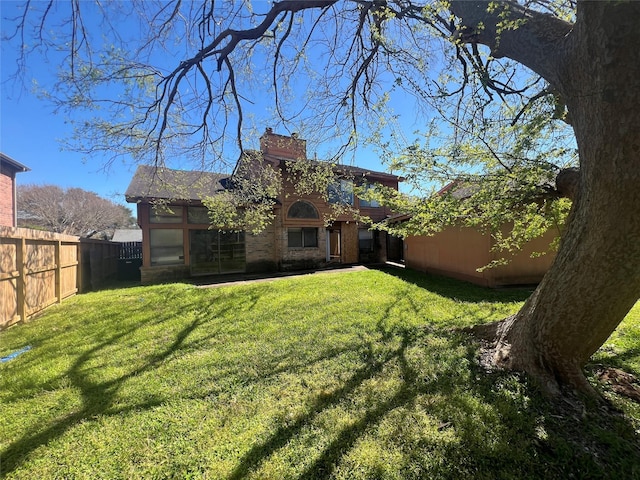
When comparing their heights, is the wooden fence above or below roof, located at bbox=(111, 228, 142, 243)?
below

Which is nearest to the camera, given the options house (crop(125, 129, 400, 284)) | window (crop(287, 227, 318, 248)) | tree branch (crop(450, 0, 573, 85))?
tree branch (crop(450, 0, 573, 85))

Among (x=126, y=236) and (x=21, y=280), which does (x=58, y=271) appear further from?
(x=126, y=236)

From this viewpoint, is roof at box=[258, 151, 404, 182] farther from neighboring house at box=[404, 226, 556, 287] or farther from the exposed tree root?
neighboring house at box=[404, 226, 556, 287]

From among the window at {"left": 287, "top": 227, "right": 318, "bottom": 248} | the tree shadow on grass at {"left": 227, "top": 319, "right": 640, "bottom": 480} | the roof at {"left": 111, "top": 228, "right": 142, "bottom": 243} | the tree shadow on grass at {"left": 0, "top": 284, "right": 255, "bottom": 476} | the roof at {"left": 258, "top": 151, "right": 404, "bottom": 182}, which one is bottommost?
the tree shadow on grass at {"left": 0, "top": 284, "right": 255, "bottom": 476}

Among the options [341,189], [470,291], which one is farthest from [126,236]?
[470,291]

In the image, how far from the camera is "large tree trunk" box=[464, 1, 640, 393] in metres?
1.84

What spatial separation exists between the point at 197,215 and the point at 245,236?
2.24 metres

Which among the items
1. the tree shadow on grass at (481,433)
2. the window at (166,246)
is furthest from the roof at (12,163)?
the tree shadow on grass at (481,433)

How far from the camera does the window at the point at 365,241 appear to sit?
1553cm

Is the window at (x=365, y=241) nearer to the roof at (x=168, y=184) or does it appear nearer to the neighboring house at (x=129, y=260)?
the roof at (x=168, y=184)

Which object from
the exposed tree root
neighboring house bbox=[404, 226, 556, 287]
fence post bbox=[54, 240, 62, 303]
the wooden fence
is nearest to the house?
the wooden fence

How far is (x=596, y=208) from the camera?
2.12 m

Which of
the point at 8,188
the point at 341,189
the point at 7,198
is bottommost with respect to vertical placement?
the point at 341,189

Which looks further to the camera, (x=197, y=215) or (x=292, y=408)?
(x=197, y=215)
